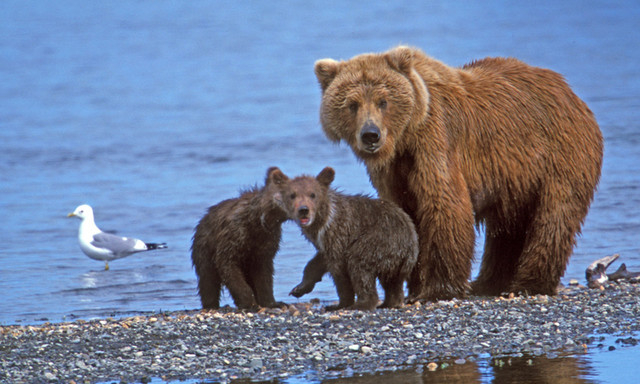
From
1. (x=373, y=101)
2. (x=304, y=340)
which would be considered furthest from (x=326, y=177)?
(x=304, y=340)

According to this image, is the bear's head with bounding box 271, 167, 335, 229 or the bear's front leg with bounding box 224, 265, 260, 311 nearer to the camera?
the bear's head with bounding box 271, 167, 335, 229

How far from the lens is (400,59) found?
8.54 metres

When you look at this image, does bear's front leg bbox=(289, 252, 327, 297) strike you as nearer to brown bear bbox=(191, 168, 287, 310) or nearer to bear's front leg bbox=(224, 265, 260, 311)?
brown bear bbox=(191, 168, 287, 310)

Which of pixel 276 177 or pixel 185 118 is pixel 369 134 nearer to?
pixel 276 177

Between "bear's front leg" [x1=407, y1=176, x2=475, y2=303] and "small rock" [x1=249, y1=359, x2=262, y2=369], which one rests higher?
"bear's front leg" [x1=407, y1=176, x2=475, y2=303]

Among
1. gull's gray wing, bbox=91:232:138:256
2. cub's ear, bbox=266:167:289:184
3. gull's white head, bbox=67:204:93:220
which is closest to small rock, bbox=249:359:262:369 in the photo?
cub's ear, bbox=266:167:289:184

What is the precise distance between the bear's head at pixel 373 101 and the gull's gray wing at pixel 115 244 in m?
4.89

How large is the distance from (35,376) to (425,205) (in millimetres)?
3175

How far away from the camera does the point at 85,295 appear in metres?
10.9

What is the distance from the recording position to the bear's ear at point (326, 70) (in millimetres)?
8695

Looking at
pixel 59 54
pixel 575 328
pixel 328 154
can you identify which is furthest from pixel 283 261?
pixel 59 54

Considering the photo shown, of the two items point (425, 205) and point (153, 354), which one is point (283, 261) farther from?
point (153, 354)

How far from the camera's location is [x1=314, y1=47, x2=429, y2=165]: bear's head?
836 cm

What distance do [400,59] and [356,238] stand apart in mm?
1367
